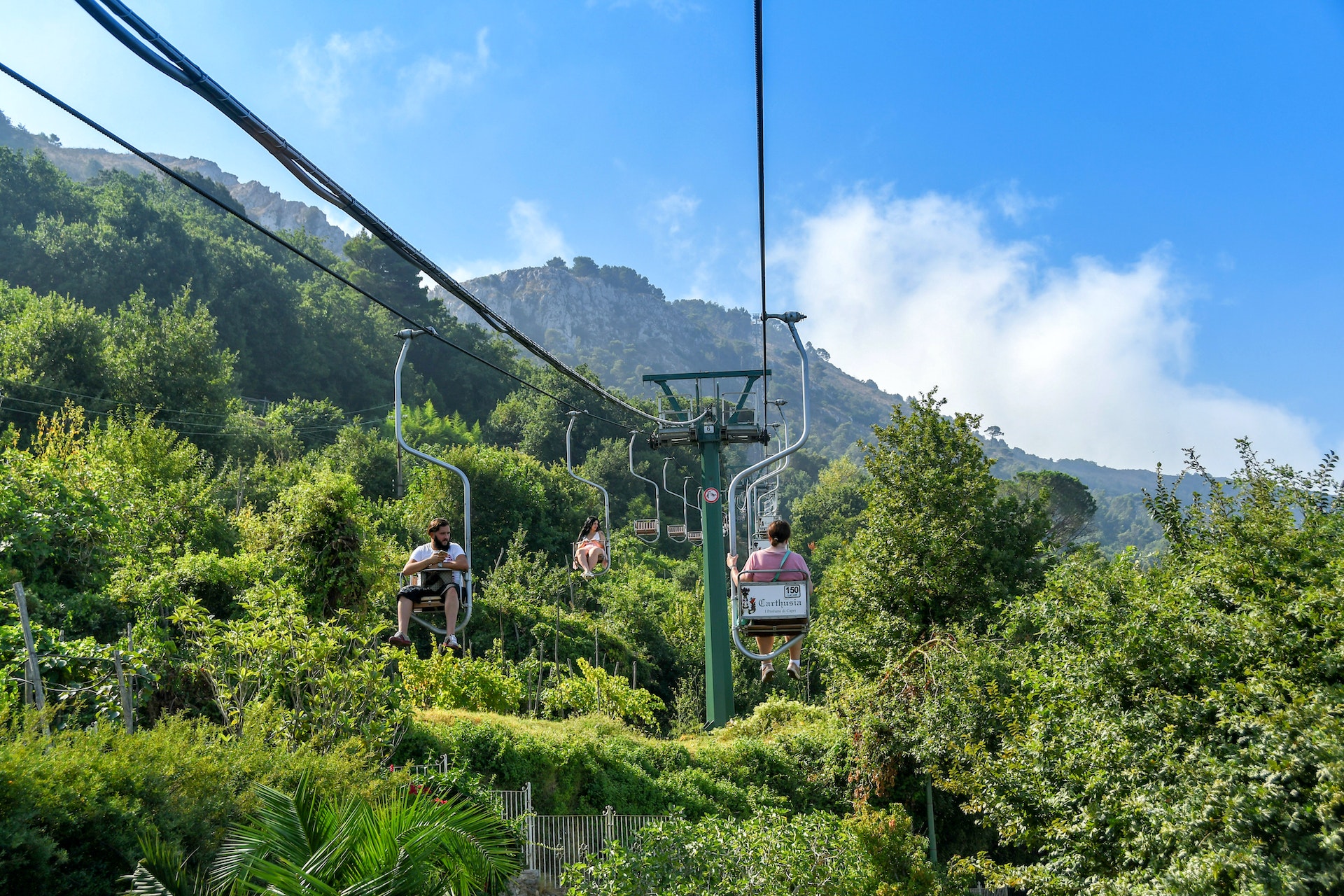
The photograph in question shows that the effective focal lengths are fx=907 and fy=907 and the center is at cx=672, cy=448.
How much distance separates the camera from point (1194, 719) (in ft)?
27.8

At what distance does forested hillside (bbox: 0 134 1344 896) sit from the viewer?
6812 millimetres

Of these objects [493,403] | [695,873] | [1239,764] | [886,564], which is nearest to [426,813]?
[695,873]

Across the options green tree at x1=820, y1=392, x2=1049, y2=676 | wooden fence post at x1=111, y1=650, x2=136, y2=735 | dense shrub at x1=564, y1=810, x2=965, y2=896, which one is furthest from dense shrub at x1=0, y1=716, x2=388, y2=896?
green tree at x1=820, y1=392, x2=1049, y2=676

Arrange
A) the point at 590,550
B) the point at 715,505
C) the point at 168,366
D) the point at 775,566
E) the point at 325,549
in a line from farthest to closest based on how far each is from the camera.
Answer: the point at 168,366
the point at 715,505
the point at 590,550
the point at 325,549
the point at 775,566

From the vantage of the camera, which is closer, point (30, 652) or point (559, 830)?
point (30, 652)

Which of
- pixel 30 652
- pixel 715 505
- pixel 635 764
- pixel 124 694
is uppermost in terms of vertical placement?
pixel 715 505

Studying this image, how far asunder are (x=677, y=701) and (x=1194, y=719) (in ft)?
55.1

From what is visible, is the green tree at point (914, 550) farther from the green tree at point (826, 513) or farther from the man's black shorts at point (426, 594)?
the green tree at point (826, 513)

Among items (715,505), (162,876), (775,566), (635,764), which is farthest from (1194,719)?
(715,505)

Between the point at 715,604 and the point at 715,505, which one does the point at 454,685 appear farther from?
the point at 715,505

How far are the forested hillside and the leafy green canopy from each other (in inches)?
1.5

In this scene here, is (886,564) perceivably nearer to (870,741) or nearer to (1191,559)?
(870,741)

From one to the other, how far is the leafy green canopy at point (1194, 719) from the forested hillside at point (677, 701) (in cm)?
4

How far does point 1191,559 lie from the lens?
11.1 metres
